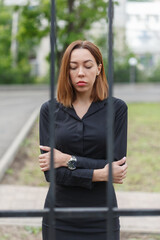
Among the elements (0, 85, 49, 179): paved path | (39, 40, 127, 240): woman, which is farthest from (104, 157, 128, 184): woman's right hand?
(0, 85, 49, 179): paved path

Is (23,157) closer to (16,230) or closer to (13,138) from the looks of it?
(13,138)

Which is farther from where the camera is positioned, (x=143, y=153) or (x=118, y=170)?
(x=143, y=153)

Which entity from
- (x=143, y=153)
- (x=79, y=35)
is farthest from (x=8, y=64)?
(x=143, y=153)

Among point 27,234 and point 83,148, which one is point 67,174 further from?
point 27,234

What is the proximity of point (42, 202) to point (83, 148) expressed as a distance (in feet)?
10.2

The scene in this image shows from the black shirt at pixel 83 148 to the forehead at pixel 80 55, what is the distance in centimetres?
26

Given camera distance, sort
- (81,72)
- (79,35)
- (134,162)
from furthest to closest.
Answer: (79,35)
(134,162)
(81,72)

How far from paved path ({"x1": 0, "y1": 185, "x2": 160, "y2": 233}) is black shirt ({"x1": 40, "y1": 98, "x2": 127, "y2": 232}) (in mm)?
2223

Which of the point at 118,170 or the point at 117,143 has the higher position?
the point at 117,143

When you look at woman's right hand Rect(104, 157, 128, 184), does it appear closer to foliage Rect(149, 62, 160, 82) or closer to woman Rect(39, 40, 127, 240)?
woman Rect(39, 40, 127, 240)

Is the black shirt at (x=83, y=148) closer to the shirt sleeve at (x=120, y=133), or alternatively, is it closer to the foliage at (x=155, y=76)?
the shirt sleeve at (x=120, y=133)

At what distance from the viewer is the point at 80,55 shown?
225 cm

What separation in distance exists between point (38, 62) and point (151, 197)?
121 feet

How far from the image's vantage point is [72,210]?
172 centimetres
